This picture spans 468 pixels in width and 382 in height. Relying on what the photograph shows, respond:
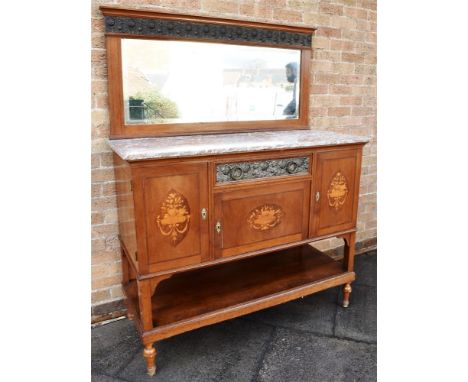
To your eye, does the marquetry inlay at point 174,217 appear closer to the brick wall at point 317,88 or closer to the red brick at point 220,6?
the brick wall at point 317,88

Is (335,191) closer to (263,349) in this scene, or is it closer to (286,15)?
(263,349)

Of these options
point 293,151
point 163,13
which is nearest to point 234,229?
point 293,151

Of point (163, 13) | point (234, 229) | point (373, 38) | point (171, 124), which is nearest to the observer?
point (234, 229)

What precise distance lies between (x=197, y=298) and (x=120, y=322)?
0.70 meters

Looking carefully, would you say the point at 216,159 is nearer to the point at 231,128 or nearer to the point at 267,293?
the point at 231,128

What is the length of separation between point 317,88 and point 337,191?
3.30ft

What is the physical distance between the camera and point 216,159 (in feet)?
6.57

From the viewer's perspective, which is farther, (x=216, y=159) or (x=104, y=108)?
(x=104, y=108)

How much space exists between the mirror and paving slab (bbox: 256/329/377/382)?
5.17 ft

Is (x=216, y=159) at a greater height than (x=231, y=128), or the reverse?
(x=231, y=128)

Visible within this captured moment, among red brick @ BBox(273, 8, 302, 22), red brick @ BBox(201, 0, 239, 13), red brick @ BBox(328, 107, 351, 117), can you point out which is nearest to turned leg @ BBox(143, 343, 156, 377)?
red brick @ BBox(201, 0, 239, 13)

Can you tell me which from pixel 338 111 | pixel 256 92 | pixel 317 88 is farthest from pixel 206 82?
pixel 338 111

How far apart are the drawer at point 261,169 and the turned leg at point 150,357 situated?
1.01m

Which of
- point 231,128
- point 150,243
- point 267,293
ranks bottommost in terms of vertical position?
point 267,293
